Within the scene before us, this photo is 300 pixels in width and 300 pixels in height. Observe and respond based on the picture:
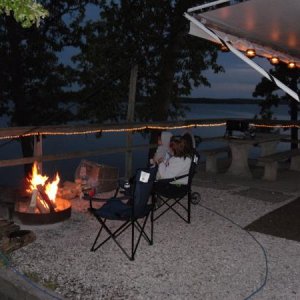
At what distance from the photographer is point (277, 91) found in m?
19.2

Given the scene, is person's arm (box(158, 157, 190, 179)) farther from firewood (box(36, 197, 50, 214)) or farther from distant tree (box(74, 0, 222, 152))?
distant tree (box(74, 0, 222, 152))

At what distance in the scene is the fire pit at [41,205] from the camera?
5395 mm

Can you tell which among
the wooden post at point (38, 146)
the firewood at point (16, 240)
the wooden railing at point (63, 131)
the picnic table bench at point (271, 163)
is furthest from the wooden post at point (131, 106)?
the firewood at point (16, 240)

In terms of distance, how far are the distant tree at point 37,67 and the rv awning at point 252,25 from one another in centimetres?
1046

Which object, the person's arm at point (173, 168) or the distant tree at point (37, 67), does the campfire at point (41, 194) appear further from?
the distant tree at point (37, 67)

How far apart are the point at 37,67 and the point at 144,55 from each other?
485 centimetres

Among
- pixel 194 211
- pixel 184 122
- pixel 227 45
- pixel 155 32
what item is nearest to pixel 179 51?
pixel 155 32

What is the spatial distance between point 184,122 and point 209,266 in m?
5.02

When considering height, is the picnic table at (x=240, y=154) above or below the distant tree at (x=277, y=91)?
below

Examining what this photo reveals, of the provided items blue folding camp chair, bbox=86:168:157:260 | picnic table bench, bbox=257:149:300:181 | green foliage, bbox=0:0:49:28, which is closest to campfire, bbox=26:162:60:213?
blue folding camp chair, bbox=86:168:157:260

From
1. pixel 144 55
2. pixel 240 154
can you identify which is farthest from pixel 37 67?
pixel 240 154

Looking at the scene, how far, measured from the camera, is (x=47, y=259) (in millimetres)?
4488

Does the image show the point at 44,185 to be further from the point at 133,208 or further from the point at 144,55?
the point at 144,55

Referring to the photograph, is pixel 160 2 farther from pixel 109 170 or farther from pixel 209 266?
pixel 209 266
